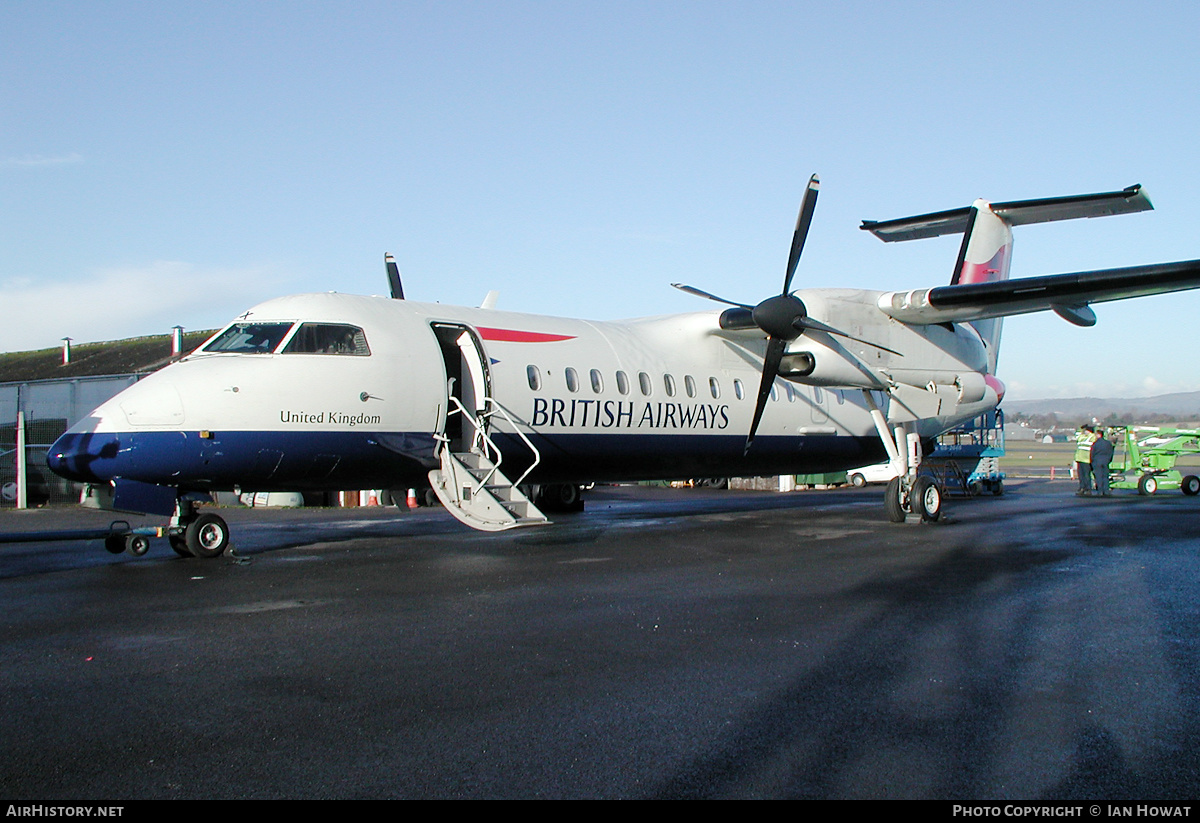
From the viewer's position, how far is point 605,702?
5.33m

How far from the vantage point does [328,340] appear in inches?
475

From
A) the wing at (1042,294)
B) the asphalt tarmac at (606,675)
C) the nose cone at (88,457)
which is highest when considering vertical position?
the wing at (1042,294)

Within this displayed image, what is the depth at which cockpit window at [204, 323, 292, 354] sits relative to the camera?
38.4ft

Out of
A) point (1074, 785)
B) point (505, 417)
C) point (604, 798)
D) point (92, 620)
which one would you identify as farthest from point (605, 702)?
point (505, 417)

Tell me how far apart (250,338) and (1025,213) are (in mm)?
15418

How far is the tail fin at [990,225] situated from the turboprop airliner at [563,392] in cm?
5

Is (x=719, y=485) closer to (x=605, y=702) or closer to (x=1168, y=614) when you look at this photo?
Answer: (x=1168, y=614)

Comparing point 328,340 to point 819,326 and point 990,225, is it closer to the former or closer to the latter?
point 819,326

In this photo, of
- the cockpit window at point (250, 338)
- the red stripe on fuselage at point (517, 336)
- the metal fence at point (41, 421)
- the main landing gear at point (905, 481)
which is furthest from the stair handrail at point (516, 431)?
the metal fence at point (41, 421)

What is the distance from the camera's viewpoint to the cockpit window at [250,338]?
461 inches

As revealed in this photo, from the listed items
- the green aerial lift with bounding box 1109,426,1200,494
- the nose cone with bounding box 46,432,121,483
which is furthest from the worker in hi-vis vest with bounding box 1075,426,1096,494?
the nose cone with bounding box 46,432,121,483

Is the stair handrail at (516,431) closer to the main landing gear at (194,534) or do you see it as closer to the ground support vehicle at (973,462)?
the main landing gear at (194,534)

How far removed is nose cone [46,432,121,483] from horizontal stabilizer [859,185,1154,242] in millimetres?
15721

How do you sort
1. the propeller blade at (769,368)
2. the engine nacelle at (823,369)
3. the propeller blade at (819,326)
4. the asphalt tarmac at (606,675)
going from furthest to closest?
the engine nacelle at (823,369) → the propeller blade at (769,368) → the propeller blade at (819,326) → the asphalt tarmac at (606,675)
